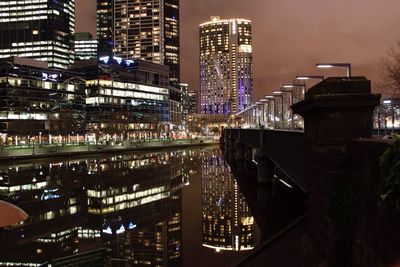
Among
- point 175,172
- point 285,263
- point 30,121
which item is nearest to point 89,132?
point 30,121

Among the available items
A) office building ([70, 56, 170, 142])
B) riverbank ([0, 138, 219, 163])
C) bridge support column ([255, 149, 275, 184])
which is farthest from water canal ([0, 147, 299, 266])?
office building ([70, 56, 170, 142])

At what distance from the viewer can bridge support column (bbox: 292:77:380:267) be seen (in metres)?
10.7

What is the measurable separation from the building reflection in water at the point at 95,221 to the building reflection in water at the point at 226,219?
6.81 feet

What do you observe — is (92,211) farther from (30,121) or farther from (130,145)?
(30,121)

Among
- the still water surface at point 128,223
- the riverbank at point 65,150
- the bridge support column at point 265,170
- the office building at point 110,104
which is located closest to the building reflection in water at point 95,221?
the still water surface at point 128,223

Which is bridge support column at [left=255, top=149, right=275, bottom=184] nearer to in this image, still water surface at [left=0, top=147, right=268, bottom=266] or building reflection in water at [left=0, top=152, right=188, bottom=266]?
still water surface at [left=0, top=147, right=268, bottom=266]

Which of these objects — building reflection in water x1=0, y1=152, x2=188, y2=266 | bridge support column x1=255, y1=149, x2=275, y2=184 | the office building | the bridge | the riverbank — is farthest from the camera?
the office building

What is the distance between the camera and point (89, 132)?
563 ft

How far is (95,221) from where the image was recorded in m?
30.5

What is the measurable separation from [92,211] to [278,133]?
1548 cm

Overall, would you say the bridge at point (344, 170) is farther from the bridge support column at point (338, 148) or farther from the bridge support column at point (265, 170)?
the bridge support column at point (265, 170)

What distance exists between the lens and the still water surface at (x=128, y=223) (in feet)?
70.1

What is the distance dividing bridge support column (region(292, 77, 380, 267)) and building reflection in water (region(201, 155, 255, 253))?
12558mm

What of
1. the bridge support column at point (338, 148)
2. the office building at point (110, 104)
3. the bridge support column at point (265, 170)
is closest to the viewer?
the bridge support column at point (338, 148)
